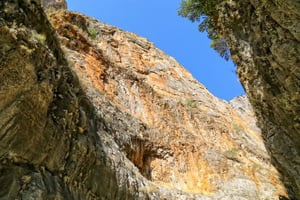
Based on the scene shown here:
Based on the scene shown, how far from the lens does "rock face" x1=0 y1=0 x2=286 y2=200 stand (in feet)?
27.1

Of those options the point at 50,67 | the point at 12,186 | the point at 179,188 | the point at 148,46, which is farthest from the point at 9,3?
the point at 148,46

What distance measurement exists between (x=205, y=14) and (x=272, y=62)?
555cm

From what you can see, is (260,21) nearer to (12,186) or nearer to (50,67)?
(50,67)

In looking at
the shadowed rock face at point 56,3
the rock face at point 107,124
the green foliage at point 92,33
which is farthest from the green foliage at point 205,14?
the shadowed rock face at point 56,3

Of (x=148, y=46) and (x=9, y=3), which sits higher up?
(x=148, y=46)

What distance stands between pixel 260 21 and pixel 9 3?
7.03 meters

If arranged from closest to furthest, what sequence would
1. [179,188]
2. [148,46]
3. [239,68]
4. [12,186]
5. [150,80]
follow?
1. [12,186]
2. [239,68]
3. [179,188]
4. [150,80]
5. [148,46]

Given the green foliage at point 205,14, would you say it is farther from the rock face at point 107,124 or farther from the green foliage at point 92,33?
the green foliage at point 92,33

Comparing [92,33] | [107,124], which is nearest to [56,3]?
[92,33]

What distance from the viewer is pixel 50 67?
9.55 m

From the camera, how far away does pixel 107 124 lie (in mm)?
16562

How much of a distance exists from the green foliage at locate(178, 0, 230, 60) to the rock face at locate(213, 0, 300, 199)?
733 mm

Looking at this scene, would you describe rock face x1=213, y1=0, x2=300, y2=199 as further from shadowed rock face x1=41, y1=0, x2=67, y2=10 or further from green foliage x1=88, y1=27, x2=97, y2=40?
shadowed rock face x1=41, y1=0, x2=67, y2=10

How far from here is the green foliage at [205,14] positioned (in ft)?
49.5
